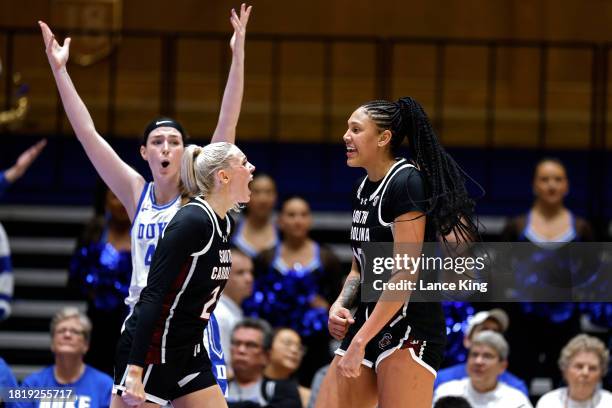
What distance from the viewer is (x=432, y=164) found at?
4531mm

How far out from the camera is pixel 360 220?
14.8 ft

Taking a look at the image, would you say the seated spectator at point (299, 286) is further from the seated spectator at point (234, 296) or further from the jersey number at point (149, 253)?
the jersey number at point (149, 253)

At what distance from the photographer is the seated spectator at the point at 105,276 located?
7.06 metres

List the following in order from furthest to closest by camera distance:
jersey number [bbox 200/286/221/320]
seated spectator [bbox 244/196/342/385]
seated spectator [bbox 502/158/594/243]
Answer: seated spectator [bbox 502/158/594/243] < seated spectator [bbox 244/196/342/385] < jersey number [bbox 200/286/221/320]

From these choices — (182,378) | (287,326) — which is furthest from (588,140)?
(182,378)

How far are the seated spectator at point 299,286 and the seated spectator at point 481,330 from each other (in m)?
0.88

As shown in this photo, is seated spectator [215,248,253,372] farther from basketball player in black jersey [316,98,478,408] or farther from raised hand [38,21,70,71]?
basketball player in black jersey [316,98,478,408]

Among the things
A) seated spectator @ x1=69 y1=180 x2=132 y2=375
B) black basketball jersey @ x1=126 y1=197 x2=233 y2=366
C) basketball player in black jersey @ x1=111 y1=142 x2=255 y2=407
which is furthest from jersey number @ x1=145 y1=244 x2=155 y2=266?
seated spectator @ x1=69 y1=180 x2=132 y2=375

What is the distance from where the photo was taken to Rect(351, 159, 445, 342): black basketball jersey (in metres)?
4.38

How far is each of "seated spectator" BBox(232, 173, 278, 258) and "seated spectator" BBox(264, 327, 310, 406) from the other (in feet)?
3.29

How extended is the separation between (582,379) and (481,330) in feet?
2.13

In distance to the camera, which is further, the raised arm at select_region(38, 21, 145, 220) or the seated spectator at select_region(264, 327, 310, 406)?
the seated spectator at select_region(264, 327, 310, 406)

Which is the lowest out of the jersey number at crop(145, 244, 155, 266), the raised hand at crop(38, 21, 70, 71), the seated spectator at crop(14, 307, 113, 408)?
the seated spectator at crop(14, 307, 113, 408)

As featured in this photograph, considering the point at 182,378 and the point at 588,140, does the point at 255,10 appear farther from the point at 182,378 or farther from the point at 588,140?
the point at 182,378
